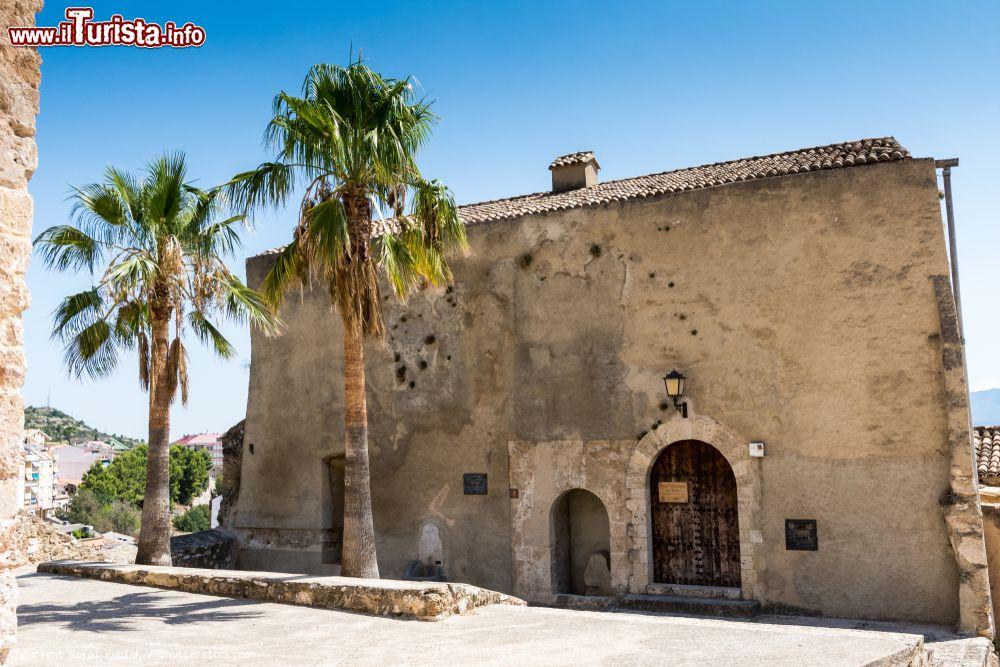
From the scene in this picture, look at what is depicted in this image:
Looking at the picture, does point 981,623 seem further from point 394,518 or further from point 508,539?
point 394,518

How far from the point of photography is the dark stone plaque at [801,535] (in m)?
11.7

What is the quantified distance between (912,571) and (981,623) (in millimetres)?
984

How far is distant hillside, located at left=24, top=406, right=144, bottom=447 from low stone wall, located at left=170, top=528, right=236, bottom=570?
10828 cm

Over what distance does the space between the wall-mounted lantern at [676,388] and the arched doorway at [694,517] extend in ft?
2.38

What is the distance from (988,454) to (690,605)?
20.1ft

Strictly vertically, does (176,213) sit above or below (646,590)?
above

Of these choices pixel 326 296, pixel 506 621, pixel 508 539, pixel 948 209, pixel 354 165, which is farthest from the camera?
pixel 326 296

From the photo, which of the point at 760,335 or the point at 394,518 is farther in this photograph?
the point at 394,518

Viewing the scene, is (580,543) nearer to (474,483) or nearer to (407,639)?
(474,483)

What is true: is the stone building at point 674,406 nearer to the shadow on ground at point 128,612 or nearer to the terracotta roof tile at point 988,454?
the terracotta roof tile at point 988,454

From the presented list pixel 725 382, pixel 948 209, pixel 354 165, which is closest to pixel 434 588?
pixel 354 165

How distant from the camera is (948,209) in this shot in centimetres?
1191

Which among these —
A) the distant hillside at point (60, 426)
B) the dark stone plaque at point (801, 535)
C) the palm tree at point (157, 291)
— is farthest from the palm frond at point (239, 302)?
the distant hillside at point (60, 426)

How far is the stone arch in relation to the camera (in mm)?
12070
